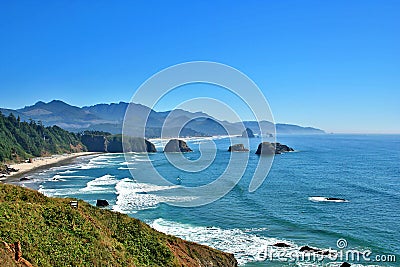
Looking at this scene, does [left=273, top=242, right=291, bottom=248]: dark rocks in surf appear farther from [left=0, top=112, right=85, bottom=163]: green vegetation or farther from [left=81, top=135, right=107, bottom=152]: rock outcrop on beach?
[left=81, top=135, right=107, bottom=152]: rock outcrop on beach

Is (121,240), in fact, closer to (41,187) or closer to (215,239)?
(215,239)

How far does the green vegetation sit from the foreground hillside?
7870 centimetres

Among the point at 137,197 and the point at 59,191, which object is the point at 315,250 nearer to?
the point at 137,197

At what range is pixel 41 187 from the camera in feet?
176

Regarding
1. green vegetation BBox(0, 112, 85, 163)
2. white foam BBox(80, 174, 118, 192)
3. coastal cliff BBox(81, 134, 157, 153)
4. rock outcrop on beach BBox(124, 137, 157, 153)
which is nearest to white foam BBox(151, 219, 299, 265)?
white foam BBox(80, 174, 118, 192)

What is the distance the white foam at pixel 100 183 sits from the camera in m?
51.4

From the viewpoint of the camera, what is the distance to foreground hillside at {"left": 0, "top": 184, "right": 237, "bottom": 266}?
13.5 m

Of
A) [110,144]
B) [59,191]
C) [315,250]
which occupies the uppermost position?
[110,144]

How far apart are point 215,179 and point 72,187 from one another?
24.2 meters

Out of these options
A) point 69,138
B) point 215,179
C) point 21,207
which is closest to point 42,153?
point 69,138

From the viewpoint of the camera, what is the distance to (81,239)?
50.6ft

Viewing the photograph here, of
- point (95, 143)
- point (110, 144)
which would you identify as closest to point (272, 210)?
point (110, 144)

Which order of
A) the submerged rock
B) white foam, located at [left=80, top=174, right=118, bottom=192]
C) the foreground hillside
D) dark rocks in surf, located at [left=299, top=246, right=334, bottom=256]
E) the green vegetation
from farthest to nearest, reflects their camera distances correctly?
the submerged rock < the green vegetation < white foam, located at [left=80, top=174, right=118, bottom=192] < dark rocks in surf, located at [left=299, top=246, right=334, bottom=256] < the foreground hillside

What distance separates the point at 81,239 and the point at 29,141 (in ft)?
356
